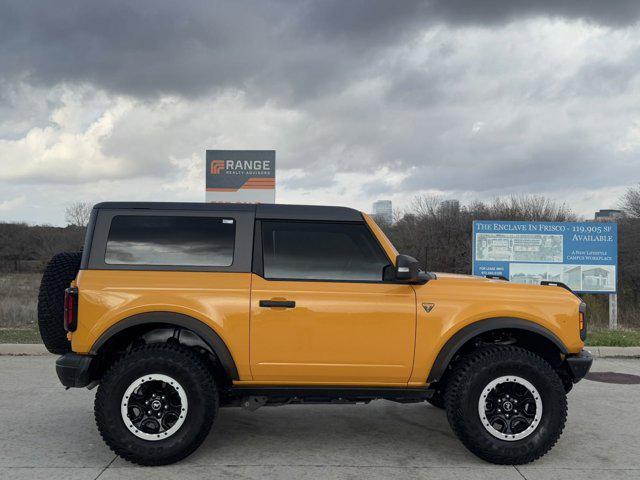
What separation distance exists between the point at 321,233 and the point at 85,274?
5.96 feet

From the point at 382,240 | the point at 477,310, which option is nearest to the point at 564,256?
the point at 477,310

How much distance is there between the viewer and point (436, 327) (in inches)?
183

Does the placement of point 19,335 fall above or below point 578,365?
below

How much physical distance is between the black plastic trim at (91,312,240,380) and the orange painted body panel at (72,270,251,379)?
0.10 feet

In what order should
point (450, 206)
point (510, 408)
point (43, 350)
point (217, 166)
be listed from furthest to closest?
point (450, 206) < point (217, 166) < point (43, 350) < point (510, 408)

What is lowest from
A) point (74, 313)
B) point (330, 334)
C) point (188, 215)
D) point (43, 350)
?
point (43, 350)

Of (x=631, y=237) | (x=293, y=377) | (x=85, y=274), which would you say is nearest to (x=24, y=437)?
(x=85, y=274)

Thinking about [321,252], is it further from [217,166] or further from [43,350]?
[217,166]

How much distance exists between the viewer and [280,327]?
14.9 ft

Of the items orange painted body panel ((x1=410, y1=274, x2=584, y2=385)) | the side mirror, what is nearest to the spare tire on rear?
the side mirror

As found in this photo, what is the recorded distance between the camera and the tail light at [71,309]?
4.50 metres

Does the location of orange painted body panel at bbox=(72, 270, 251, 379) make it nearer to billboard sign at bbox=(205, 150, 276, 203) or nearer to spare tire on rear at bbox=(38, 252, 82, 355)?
spare tire on rear at bbox=(38, 252, 82, 355)

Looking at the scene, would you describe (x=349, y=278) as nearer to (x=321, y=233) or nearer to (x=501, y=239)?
(x=321, y=233)

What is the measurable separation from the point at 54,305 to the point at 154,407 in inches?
48.3
